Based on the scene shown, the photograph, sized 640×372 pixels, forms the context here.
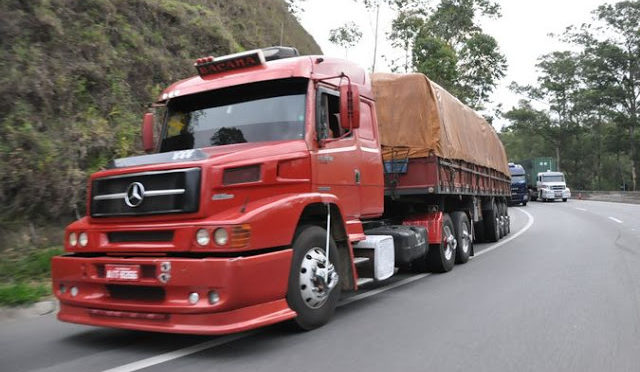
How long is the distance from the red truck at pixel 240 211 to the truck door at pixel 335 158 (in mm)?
20

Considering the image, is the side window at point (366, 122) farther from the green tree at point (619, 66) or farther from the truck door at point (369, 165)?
the green tree at point (619, 66)

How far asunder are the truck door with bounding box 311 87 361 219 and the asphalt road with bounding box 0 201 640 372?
132cm

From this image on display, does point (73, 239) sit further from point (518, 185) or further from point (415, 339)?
point (518, 185)

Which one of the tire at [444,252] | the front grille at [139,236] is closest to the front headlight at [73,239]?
the front grille at [139,236]

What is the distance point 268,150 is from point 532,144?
84.1m

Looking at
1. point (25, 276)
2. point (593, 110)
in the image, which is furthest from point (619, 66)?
point (25, 276)

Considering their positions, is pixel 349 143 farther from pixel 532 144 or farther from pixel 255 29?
pixel 532 144

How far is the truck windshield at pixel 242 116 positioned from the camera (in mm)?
5512

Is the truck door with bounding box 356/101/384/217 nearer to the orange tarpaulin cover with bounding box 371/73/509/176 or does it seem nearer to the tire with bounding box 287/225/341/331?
the tire with bounding box 287/225/341/331

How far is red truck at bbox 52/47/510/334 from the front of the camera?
14.5 ft

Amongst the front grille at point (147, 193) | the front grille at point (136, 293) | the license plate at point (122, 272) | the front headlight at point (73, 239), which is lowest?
the front grille at point (136, 293)

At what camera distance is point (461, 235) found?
399 inches

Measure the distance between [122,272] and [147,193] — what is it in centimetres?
70

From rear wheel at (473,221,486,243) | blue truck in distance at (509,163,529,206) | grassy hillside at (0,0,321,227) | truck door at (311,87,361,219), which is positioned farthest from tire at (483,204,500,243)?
blue truck in distance at (509,163,529,206)
